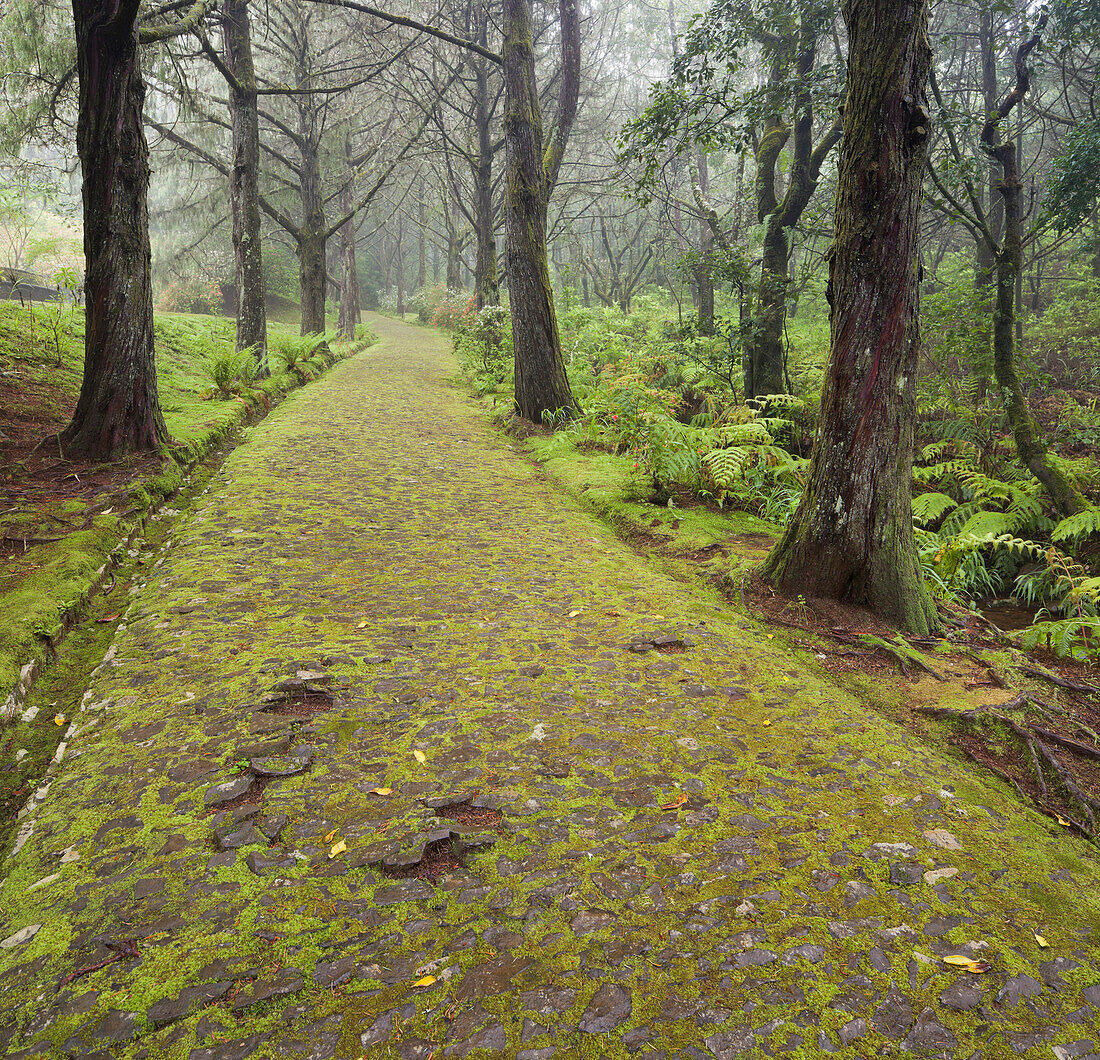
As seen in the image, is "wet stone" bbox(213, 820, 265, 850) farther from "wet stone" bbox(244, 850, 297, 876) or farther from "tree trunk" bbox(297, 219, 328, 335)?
"tree trunk" bbox(297, 219, 328, 335)

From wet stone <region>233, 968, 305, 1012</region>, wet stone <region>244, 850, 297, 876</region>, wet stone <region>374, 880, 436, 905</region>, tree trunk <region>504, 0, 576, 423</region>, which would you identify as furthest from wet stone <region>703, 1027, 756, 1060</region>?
tree trunk <region>504, 0, 576, 423</region>

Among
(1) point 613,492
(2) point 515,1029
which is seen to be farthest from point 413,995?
(1) point 613,492

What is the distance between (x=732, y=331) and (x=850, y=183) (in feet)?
14.0

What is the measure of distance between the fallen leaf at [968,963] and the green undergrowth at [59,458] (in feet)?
12.0

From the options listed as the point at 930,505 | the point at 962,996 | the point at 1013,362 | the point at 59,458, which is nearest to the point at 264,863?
the point at 962,996

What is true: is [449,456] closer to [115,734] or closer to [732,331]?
[732,331]

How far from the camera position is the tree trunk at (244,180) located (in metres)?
11.4

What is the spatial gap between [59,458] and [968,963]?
6957mm

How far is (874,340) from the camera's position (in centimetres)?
373

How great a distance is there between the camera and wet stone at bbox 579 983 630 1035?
1613mm

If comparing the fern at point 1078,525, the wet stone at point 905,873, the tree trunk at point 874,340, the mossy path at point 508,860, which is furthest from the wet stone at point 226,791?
the fern at point 1078,525

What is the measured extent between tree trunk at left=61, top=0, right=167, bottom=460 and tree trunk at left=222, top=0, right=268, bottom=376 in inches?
213

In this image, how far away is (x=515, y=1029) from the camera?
1.60m

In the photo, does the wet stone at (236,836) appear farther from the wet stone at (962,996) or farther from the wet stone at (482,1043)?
the wet stone at (962,996)
